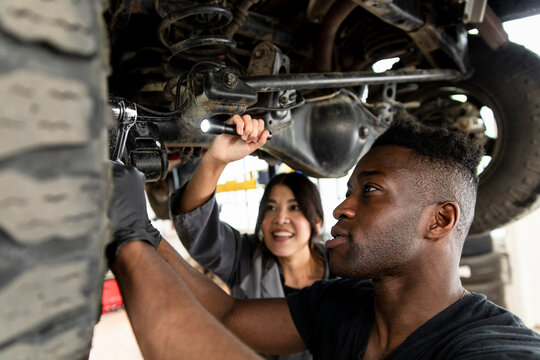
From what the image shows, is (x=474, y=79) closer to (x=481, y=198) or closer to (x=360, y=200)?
(x=481, y=198)

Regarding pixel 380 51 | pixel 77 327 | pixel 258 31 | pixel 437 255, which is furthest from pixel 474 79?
pixel 77 327

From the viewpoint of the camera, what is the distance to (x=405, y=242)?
0.82m

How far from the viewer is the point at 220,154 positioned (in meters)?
0.96

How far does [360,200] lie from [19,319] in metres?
0.67

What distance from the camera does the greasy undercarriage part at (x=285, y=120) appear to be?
0.79m

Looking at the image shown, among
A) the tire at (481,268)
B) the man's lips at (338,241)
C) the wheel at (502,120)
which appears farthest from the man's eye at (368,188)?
the tire at (481,268)

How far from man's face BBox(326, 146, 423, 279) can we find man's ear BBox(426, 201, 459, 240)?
0.03 meters

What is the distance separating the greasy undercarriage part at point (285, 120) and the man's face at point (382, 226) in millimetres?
313

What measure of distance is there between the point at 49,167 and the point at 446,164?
0.76 meters

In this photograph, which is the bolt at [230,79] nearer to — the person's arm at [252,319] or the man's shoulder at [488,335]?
the person's arm at [252,319]

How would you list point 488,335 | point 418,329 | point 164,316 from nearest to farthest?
point 164,316 < point 488,335 < point 418,329

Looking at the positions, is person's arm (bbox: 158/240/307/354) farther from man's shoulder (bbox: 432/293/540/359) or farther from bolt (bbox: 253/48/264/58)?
bolt (bbox: 253/48/264/58)

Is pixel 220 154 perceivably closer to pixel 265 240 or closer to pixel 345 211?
pixel 345 211

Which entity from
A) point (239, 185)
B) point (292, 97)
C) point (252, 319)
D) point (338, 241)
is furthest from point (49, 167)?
point (239, 185)
